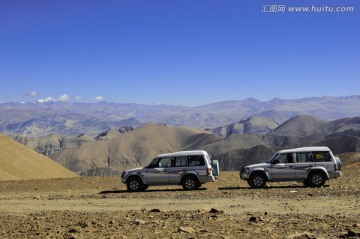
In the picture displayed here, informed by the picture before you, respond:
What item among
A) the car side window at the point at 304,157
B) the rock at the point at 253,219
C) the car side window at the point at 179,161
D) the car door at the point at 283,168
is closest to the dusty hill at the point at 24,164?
the car side window at the point at 179,161

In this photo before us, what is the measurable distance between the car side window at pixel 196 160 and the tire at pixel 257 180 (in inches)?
95.4

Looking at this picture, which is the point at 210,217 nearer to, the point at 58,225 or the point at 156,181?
the point at 58,225

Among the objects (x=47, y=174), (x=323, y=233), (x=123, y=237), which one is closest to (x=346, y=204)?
(x=323, y=233)

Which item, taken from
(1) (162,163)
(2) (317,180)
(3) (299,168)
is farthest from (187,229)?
(2) (317,180)

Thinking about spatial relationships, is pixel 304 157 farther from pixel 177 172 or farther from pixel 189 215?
pixel 189 215

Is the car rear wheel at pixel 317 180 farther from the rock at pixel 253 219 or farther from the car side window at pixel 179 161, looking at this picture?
the rock at pixel 253 219

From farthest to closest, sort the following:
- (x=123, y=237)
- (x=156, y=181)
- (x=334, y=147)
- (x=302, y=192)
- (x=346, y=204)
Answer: (x=334, y=147)
(x=156, y=181)
(x=302, y=192)
(x=346, y=204)
(x=123, y=237)

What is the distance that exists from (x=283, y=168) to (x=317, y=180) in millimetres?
1589

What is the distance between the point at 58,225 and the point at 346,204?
8.90 m

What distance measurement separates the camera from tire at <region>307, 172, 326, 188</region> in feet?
64.2

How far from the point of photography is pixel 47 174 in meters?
51.3

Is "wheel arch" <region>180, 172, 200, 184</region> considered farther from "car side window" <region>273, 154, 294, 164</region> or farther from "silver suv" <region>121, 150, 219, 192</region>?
"car side window" <region>273, 154, 294, 164</region>

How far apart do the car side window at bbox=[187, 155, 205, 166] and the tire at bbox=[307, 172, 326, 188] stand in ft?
16.3

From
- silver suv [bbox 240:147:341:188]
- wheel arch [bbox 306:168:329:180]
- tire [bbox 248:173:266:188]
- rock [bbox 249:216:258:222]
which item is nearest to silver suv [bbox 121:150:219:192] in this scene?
tire [bbox 248:173:266:188]
